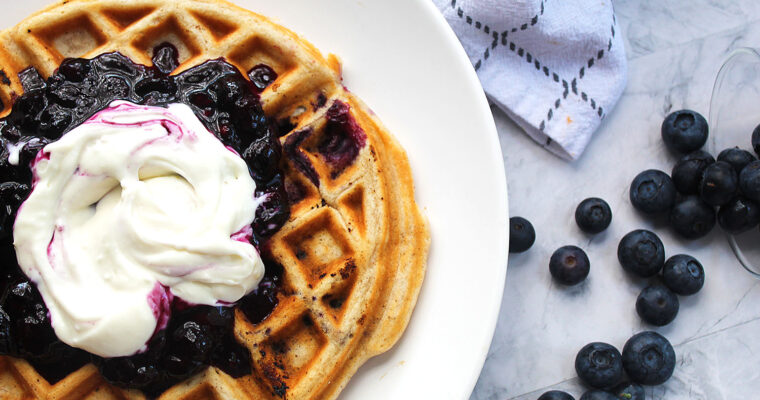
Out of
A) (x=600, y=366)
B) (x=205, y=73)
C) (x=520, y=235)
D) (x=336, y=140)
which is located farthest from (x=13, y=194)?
(x=600, y=366)

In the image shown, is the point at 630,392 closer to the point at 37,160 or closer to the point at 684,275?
the point at 684,275

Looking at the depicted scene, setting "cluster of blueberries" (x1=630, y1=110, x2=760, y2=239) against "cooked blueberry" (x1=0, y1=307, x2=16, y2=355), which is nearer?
"cooked blueberry" (x1=0, y1=307, x2=16, y2=355)

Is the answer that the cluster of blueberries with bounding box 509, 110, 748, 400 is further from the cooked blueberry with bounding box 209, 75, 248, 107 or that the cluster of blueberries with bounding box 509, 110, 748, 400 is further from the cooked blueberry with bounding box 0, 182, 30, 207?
the cooked blueberry with bounding box 0, 182, 30, 207

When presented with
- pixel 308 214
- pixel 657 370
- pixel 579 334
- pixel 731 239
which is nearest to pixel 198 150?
pixel 308 214

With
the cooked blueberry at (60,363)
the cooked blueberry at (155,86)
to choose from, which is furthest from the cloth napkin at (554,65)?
the cooked blueberry at (60,363)

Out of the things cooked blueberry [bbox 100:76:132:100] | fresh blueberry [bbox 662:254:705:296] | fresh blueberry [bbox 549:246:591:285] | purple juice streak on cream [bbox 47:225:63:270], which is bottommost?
fresh blueberry [bbox 662:254:705:296]

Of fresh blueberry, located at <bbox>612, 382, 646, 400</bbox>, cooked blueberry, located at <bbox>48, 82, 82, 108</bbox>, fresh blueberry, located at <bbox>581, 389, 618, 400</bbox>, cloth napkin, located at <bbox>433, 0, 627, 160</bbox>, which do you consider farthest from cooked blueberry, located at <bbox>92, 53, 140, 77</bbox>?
fresh blueberry, located at <bbox>612, 382, 646, 400</bbox>
